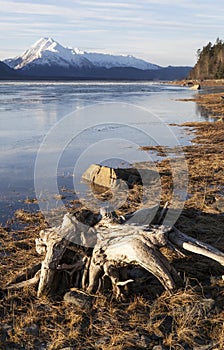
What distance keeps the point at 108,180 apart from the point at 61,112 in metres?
19.2

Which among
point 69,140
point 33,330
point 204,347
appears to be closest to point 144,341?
point 204,347

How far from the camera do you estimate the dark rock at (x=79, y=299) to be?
5420mm

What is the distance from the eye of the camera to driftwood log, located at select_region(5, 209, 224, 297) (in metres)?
5.50

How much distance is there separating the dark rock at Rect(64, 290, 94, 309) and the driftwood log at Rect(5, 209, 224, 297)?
0.13 metres

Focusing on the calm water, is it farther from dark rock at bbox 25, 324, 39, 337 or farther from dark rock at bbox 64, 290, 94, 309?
dark rock at bbox 25, 324, 39, 337

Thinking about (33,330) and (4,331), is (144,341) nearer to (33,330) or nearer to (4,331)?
(33,330)

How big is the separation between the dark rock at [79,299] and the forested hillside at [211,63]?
110m

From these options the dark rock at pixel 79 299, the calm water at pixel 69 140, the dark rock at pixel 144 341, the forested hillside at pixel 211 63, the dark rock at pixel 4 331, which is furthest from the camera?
the forested hillside at pixel 211 63

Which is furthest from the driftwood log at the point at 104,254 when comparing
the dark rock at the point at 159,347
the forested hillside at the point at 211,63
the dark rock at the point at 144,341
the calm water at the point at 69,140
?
the forested hillside at the point at 211,63

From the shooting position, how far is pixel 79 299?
217 inches

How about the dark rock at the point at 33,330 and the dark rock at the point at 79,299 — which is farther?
the dark rock at the point at 79,299

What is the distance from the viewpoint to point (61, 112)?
29.5 m

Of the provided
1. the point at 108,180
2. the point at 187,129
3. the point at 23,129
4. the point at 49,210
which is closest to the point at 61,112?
the point at 23,129

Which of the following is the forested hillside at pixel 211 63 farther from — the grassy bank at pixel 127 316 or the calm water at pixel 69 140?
the grassy bank at pixel 127 316
